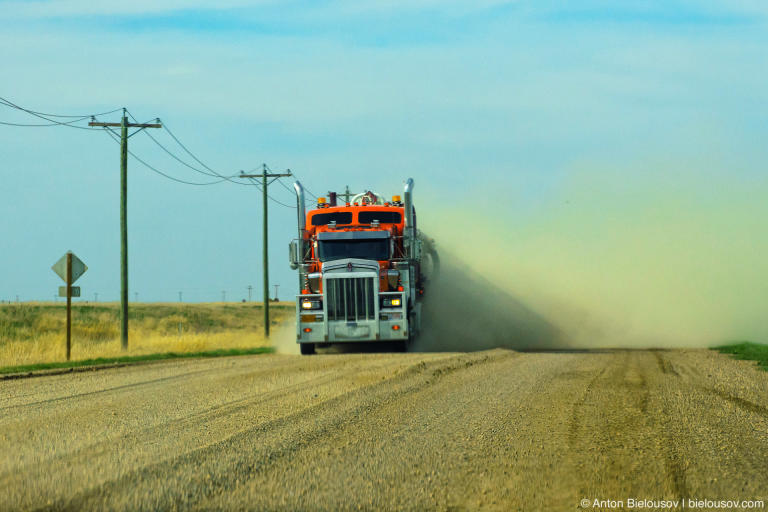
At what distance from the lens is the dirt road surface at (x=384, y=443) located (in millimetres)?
5969

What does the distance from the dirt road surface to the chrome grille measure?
9.27m

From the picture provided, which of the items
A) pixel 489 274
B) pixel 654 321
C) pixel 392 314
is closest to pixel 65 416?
Answer: pixel 392 314

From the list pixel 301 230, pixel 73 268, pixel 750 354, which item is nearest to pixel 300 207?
pixel 301 230

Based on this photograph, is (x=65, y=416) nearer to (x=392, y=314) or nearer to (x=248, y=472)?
(x=248, y=472)

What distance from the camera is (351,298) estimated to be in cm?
2386

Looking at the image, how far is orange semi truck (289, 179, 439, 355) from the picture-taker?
23797 mm

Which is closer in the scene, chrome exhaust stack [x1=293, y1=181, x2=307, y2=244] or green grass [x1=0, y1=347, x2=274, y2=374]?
green grass [x1=0, y1=347, x2=274, y2=374]

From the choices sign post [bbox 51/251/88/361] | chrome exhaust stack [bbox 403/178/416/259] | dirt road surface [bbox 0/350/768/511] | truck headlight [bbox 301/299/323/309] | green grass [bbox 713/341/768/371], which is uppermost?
chrome exhaust stack [bbox 403/178/416/259]

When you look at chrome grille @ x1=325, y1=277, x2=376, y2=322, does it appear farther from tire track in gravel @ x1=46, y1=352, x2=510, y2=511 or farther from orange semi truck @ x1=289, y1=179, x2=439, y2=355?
tire track in gravel @ x1=46, y1=352, x2=510, y2=511

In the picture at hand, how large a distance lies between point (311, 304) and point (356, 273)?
167cm

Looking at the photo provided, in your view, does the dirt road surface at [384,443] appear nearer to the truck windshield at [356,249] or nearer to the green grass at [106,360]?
the green grass at [106,360]

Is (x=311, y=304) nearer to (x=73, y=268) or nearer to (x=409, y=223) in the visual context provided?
(x=409, y=223)

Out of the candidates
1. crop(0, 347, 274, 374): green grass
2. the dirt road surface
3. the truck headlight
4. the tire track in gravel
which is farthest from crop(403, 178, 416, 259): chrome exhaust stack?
the tire track in gravel

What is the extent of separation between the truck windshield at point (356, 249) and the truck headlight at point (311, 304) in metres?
1.27
